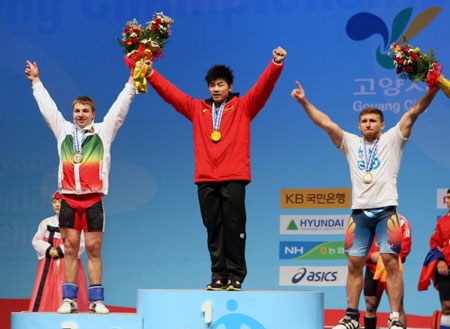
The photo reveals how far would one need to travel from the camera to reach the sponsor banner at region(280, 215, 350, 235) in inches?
263

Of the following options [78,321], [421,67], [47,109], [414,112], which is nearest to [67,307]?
[78,321]

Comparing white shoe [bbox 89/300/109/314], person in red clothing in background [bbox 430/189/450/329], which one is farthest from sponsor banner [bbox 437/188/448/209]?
white shoe [bbox 89/300/109/314]

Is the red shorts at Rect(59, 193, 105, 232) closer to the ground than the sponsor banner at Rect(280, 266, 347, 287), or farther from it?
farther from it

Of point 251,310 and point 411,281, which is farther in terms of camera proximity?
point 411,281

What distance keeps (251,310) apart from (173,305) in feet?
1.60

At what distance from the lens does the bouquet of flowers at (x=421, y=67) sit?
4.75 meters

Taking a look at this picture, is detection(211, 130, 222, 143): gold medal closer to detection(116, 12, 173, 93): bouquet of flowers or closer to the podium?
detection(116, 12, 173, 93): bouquet of flowers

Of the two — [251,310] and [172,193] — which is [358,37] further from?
[251,310]

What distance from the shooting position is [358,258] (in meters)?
4.69

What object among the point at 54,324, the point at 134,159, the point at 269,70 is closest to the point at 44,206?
the point at 134,159

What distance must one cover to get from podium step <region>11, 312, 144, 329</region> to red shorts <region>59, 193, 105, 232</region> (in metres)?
0.56

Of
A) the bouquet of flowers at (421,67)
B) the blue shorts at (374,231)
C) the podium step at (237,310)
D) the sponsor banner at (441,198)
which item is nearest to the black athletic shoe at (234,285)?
the podium step at (237,310)

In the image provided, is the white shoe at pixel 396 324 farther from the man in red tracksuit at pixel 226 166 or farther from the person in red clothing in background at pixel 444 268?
the person in red clothing in background at pixel 444 268

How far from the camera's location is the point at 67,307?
456 cm
